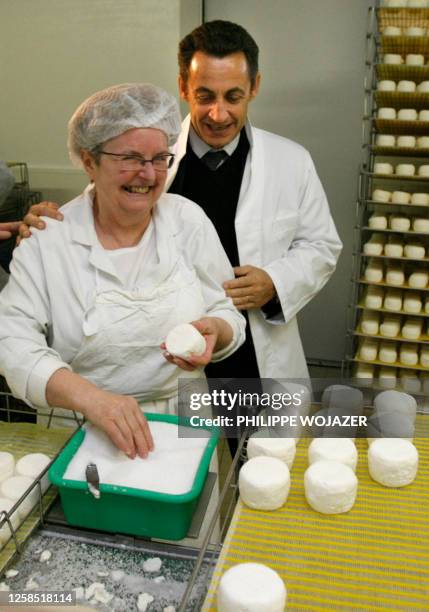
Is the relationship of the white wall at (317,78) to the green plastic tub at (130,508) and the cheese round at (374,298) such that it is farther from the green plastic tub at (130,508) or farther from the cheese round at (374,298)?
the green plastic tub at (130,508)

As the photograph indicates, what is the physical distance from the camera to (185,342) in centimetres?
115

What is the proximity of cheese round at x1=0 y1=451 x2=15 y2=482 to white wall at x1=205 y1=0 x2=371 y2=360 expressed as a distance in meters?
2.25

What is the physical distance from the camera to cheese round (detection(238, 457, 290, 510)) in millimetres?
901

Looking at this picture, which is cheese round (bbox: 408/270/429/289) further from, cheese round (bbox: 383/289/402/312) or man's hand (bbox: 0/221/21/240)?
man's hand (bbox: 0/221/21/240)

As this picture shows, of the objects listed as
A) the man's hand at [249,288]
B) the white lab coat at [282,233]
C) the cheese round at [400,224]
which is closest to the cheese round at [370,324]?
the cheese round at [400,224]

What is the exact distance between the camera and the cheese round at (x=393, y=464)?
0.96 metres

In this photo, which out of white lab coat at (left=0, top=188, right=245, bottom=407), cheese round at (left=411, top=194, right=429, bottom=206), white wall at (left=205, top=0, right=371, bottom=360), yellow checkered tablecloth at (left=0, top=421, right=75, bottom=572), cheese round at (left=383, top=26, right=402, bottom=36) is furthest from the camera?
white wall at (left=205, top=0, right=371, bottom=360)

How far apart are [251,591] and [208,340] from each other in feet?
1.95

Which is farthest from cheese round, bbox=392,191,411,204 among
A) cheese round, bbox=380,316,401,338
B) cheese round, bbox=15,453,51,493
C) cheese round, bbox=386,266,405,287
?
cheese round, bbox=15,453,51,493

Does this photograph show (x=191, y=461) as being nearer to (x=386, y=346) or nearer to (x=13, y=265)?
(x=13, y=265)

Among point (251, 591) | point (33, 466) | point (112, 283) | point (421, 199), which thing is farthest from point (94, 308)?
point (421, 199)

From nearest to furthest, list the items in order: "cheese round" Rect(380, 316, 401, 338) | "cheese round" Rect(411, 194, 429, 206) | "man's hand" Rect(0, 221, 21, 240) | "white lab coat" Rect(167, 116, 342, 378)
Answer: "man's hand" Rect(0, 221, 21, 240), "white lab coat" Rect(167, 116, 342, 378), "cheese round" Rect(411, 194, 429, 206), "cheese round" Rect(380, 316, 401, 338)

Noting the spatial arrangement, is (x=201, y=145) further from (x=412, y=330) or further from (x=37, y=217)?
(x=412, y=330)

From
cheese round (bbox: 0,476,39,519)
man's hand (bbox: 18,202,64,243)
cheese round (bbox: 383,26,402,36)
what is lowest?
cheese round (bbox: 0,476,39,519)
